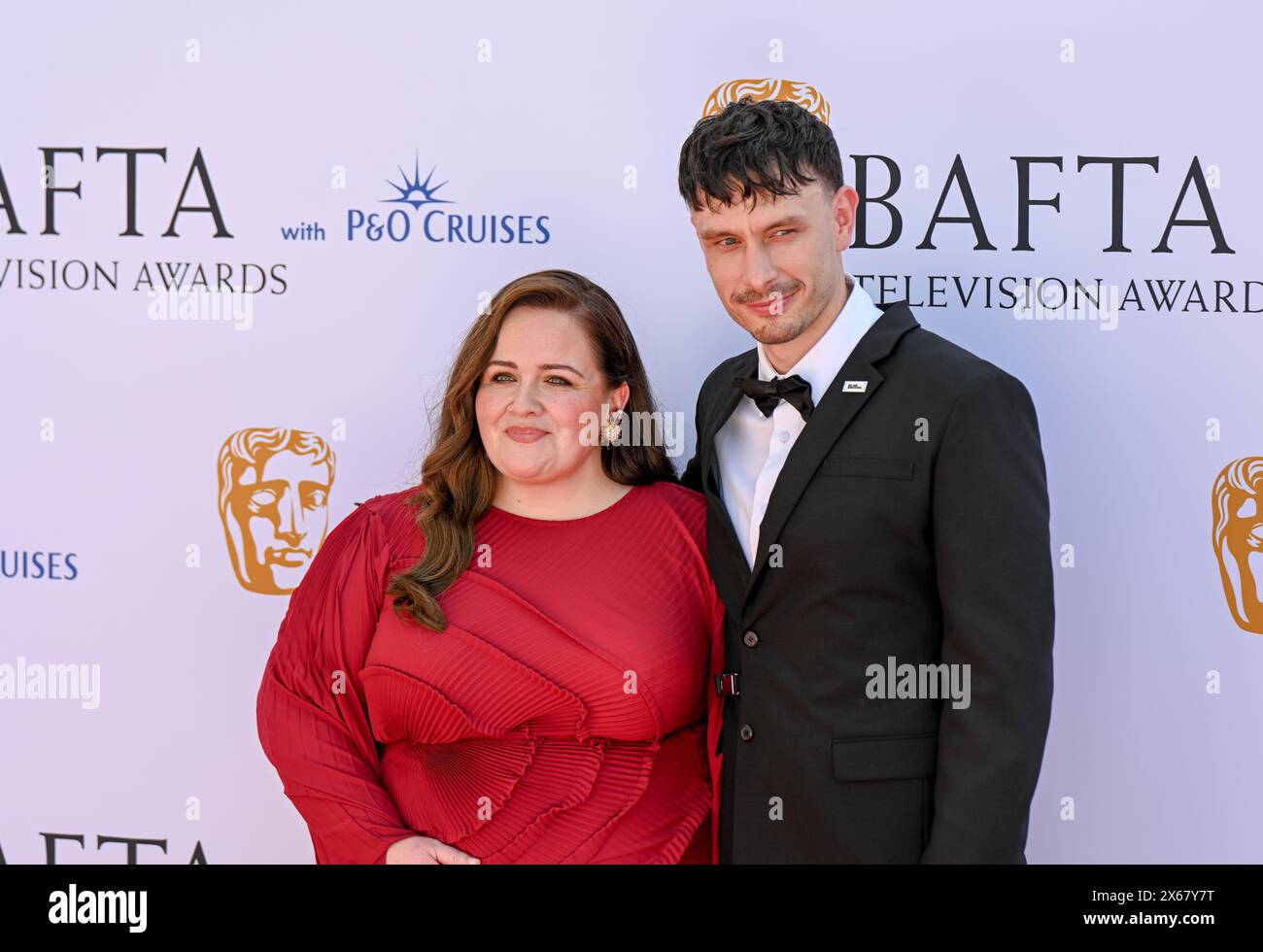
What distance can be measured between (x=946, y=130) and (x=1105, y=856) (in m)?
1.68

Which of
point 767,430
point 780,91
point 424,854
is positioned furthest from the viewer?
point 780,91

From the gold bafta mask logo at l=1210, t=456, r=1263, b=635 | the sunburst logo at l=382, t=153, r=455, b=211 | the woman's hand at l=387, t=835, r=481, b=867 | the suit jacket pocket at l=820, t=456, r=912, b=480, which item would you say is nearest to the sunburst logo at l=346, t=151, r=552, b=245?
the sunburst logo at l=382, t=153, r=455, b=211

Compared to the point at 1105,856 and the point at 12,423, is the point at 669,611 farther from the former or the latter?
the point at 12,423

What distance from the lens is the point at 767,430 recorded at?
86.7 inches

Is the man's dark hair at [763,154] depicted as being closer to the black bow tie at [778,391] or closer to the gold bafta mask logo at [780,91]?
the black bow tie at [778,391]

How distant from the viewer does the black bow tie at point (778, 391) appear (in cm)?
205

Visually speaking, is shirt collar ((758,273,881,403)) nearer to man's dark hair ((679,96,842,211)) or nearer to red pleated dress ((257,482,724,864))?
man's dark hair ((679,96,842,211))

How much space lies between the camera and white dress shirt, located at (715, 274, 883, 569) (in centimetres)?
209

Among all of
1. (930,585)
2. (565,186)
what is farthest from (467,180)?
(930,585)

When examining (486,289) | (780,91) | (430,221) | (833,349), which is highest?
(780,91)

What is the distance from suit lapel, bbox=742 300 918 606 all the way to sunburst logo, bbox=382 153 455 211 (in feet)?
3.68

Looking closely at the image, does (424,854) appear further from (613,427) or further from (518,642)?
(613,427)

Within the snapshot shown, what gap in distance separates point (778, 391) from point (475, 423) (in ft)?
1.97

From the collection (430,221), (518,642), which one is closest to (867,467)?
(518,642)
